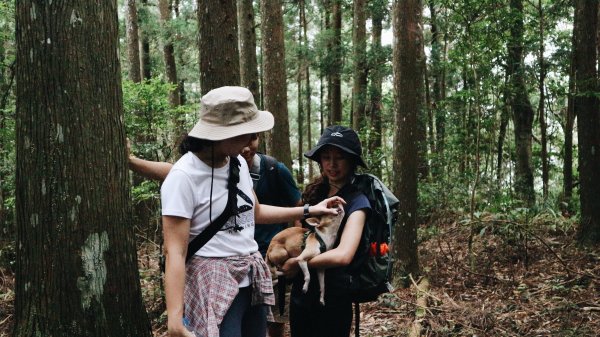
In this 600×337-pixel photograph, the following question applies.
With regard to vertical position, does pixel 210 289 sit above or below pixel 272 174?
below

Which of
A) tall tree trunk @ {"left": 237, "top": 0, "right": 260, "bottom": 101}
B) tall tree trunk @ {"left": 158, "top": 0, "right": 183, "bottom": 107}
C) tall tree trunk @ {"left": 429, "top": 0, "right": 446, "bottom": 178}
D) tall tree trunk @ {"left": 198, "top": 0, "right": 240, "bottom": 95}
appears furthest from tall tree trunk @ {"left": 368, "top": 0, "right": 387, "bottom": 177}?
tall tree trunk @ {"left": 198, "top": 0, "right": 240, "bottom": 95}

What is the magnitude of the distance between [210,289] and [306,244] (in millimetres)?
802

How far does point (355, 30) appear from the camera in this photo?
17453 millimetres

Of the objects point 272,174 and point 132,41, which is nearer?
point 272,174

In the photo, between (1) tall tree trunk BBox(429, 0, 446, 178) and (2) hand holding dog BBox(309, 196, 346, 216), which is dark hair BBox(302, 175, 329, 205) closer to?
(2) hand holding dog BBox(309, 196, 346, 216)

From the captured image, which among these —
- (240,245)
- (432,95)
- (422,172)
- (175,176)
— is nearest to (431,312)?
(240,245)

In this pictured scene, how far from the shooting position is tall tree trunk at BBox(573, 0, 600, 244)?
845 cm

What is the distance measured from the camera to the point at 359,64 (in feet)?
58.5

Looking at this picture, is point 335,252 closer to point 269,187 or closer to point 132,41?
point 269,187

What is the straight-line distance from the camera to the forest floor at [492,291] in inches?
230

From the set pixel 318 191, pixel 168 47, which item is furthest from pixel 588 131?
pixel 168 47

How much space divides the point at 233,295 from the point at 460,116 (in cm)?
1227

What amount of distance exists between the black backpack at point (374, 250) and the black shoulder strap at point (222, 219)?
0.91 metres

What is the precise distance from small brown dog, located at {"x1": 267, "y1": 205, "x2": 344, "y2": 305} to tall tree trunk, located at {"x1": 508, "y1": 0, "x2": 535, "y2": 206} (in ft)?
27.5
